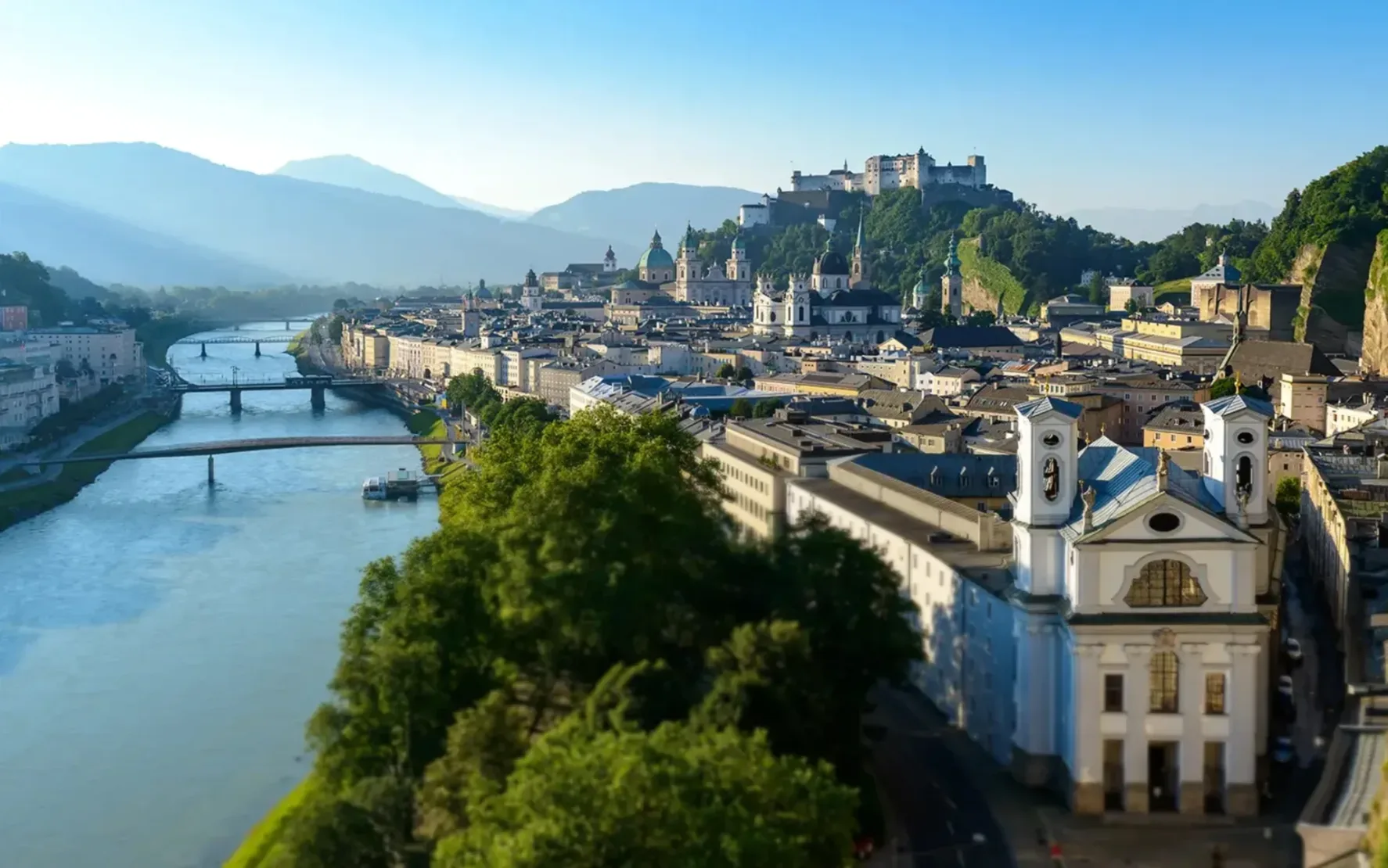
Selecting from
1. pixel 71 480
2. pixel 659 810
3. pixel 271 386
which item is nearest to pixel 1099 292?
pixel 271 386

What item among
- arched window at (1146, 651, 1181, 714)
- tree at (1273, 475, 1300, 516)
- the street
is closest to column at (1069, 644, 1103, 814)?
arched window at (1146, 651, 1181, 714)

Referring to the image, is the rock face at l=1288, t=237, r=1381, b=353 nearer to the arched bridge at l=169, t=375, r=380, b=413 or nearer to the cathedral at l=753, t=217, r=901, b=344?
the cathedral at l=753, t=217, r=901, b=344

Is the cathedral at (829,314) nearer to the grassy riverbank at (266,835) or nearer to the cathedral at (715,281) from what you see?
the cathedral at (715,281)

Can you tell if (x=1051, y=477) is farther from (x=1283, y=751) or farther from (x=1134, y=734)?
(x=1283, y=751)

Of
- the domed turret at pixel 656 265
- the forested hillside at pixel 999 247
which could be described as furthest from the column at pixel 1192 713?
the domed turret at pixel 656 265

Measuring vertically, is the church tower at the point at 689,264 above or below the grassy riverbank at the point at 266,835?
above
